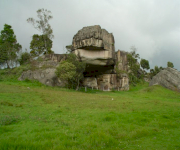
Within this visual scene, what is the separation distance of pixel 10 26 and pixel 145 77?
6810cm

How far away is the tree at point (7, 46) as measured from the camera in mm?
48609

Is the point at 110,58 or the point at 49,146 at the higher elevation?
the point at 110,58

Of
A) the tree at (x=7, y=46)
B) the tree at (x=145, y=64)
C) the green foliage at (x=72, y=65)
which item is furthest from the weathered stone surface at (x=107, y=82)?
the tree at (x=145, y=64)

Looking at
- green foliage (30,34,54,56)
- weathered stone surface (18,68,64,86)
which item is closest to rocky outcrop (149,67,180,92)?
weathered stone surface (18,68,64,86)

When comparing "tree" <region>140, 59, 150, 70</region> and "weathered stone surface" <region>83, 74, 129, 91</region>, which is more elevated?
"tree" <region>140, 59, 150, 70</region>

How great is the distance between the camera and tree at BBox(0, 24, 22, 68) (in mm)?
48609

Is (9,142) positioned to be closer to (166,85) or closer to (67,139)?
(67,139)

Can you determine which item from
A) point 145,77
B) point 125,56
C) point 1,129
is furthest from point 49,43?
point 145,77

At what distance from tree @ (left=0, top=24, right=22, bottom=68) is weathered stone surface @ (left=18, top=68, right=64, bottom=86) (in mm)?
13995

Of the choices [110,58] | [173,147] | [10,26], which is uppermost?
[10,26]

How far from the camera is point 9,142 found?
577 centimetres

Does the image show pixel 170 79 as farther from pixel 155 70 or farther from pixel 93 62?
pixel 155 70

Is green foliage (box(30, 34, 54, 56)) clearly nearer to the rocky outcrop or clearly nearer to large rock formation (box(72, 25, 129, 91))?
large rock formation (box(72, 25, 129, 91))

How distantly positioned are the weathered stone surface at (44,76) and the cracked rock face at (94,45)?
29.3 ft
